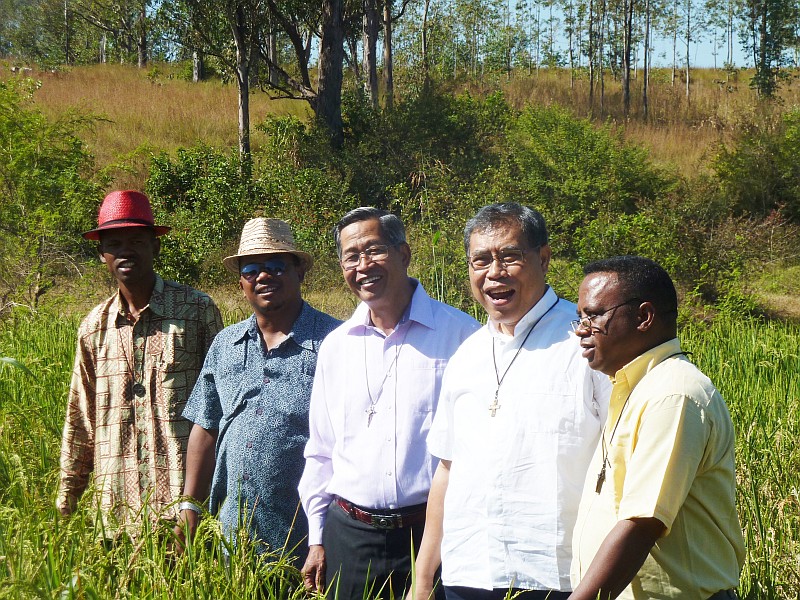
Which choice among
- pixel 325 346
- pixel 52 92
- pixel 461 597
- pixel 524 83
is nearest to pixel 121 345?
pixel 325 346

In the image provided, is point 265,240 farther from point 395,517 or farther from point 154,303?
point 395,517

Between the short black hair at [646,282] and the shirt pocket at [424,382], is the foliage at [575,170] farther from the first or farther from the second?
the short black hair at [646,282]

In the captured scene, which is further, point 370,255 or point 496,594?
point 370,255

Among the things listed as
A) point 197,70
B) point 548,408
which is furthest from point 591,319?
point 197,70

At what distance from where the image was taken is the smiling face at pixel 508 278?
2.47 meters

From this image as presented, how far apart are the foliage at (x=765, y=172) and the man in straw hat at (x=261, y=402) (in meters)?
Answer: 16.6

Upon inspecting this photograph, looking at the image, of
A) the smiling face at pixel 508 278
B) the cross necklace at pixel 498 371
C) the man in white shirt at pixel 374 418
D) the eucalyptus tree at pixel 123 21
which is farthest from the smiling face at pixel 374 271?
the eucalyptus tree at pixel 123 21

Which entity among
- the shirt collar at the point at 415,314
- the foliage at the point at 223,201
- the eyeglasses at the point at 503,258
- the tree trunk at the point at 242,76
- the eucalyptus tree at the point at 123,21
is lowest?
the shirt collar at the point at 415,314

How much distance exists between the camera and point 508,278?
8.09 ft

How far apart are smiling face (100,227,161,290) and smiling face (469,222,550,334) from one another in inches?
57.9

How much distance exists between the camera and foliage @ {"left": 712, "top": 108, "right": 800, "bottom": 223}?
1841 cm

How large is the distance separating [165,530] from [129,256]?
1.30m

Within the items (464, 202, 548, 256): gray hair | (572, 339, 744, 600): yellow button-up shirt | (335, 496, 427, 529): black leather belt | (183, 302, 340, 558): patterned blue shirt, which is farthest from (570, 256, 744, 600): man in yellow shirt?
(183, 302, 340, 558): patterned blue shirt

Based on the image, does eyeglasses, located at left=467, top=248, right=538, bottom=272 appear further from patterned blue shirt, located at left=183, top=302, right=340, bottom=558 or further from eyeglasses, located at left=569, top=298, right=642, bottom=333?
patterned blue shirt, located at left=183, top=302, right=340, bottom=558
